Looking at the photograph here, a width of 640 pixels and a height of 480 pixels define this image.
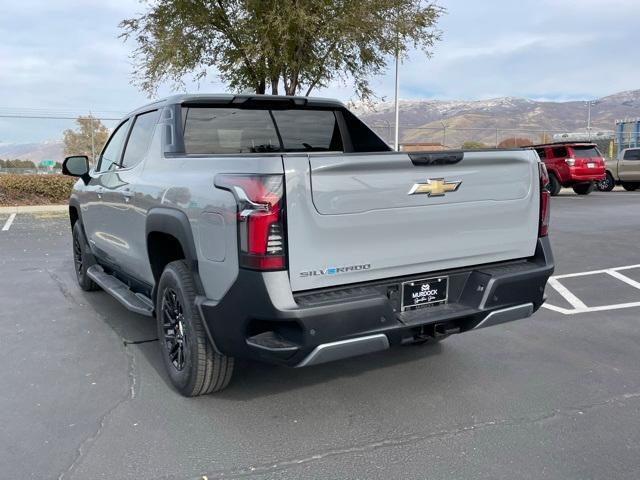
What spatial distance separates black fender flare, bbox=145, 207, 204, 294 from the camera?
132 inches

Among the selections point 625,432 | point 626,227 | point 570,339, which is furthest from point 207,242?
point 626,227

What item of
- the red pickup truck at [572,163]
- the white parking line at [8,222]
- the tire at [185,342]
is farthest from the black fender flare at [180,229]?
the red pickup truck at [572,163]

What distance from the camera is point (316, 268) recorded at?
9.87 ft

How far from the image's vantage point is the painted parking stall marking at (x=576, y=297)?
18.8ft

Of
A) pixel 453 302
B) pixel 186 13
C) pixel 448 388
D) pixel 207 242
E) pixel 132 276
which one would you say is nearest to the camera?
pixel 207 242

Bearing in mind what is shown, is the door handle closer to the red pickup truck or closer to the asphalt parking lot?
the asphalt parking lot

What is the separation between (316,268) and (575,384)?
82.4 inches

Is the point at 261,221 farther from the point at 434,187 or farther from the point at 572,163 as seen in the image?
the point at 572,163

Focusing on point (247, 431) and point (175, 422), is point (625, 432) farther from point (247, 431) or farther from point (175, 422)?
point (175, 422)

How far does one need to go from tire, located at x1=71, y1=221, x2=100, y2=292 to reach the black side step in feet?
0.76

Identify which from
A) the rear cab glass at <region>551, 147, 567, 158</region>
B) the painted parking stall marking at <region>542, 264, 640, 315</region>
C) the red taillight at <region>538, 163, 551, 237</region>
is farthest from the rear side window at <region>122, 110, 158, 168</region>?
the rear cab glass at <region>551, 147, 567, 158</region>

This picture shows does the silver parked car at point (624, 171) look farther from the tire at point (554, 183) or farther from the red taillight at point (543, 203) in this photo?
the red taillight at point (543, 203)

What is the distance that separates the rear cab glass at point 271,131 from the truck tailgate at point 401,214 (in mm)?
1544

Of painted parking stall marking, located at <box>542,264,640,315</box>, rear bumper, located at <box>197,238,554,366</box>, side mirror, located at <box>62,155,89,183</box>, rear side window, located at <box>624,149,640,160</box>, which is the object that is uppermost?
side mirror, located at <box>62,155,89,183</box>
